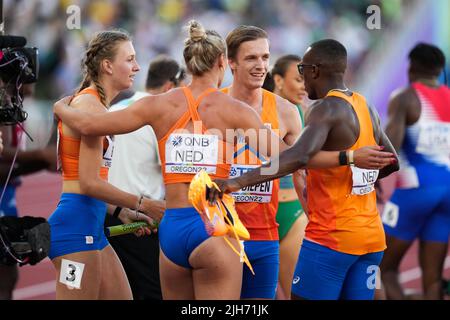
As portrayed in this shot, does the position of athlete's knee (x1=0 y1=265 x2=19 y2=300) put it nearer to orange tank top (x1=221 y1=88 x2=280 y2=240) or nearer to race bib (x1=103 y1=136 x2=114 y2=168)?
race bib (x1=103 y1=136 x2=114 y2=168)

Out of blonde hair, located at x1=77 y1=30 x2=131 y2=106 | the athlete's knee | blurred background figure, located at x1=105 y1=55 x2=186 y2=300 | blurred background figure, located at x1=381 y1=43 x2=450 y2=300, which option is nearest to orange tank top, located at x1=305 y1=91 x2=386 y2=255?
blonde hair, located at x1=77 y1=30 x2=131 y2=106

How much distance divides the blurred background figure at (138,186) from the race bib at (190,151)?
7.24ft

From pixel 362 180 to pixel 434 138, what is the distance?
2.96 metres

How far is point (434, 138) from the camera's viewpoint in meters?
8.08

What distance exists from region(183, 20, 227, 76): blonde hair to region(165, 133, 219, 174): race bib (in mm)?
345

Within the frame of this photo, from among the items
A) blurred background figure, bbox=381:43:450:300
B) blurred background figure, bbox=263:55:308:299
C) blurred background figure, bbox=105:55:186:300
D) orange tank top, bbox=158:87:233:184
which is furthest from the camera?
blurred background figure, bbox=381:43:450:300

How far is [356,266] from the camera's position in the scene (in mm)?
5418

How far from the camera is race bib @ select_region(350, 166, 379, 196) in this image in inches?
208

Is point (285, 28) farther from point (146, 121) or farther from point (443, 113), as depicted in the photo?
point (146, 121)

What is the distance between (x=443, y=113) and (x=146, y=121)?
3.61 meters

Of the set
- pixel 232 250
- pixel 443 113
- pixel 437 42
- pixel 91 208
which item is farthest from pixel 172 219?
pixel 437 42

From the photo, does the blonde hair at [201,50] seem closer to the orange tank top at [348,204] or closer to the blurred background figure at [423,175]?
the orange tank top at [348,204]

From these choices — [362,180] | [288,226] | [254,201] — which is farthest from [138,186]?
[362,180]
